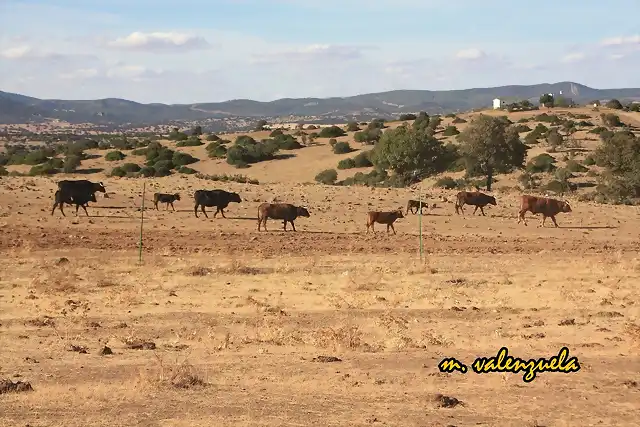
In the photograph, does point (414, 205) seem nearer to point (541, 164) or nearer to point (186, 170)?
point (541, 164)

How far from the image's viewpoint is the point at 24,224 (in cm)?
3077

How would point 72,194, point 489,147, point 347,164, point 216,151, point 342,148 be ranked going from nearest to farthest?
1. point 72,194
2. point 489,147
3. point 347,164
4. point 216,151
5. point 342,148

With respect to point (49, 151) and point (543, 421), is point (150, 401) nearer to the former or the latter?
point (543, 421)

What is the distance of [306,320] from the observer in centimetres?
1616

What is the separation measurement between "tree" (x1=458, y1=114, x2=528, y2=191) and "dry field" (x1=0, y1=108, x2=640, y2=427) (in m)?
21.1

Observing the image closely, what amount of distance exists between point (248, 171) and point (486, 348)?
5804cm

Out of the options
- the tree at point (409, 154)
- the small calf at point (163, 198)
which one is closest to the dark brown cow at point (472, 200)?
the small calf at point (163, 198)

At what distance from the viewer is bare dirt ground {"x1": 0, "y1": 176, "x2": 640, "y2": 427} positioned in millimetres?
9945

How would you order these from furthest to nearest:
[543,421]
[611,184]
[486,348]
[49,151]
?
[49,151] < [611,184] < [486,348] < [543,421]

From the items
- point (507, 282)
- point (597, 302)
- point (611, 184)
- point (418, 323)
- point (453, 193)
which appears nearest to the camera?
point (418, 323)

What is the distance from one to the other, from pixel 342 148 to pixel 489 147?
24.9 meters

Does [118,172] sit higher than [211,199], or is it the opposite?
[211,199]

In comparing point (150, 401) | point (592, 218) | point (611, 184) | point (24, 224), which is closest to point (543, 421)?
point (150, 401)

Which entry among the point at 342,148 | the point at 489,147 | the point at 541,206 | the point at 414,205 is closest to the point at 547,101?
the point at 342,148
